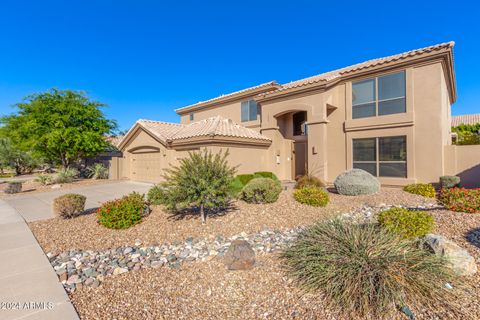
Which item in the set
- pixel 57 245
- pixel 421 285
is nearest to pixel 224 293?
pixel 421 285

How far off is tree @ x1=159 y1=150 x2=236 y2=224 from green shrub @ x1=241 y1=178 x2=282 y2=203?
199cm

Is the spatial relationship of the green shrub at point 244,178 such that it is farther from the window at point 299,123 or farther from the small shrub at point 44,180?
the small shrub at point 44,180

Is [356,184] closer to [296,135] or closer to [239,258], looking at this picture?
[296,135]

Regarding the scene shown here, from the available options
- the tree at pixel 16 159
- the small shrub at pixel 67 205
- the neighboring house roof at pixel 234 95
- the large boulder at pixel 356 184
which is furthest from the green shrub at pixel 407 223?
the tree at pixel 16 159

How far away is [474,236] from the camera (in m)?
5.00

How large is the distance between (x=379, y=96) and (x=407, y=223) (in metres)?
9.83

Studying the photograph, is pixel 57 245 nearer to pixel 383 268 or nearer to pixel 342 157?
pixel 383 268

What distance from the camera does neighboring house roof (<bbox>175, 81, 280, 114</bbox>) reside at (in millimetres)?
16766

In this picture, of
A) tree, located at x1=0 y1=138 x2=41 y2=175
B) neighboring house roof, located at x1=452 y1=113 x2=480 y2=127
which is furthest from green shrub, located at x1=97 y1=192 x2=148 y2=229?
neighboring house roof, located at x1=452 y1=113 x2=480 y2=127

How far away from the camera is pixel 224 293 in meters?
3.77

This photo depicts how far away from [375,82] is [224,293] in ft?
43.7

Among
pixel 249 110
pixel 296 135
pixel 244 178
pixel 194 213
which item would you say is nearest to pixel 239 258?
pixel 194 213

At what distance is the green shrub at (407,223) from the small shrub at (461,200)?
2362 mm

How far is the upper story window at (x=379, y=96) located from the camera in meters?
12.1
